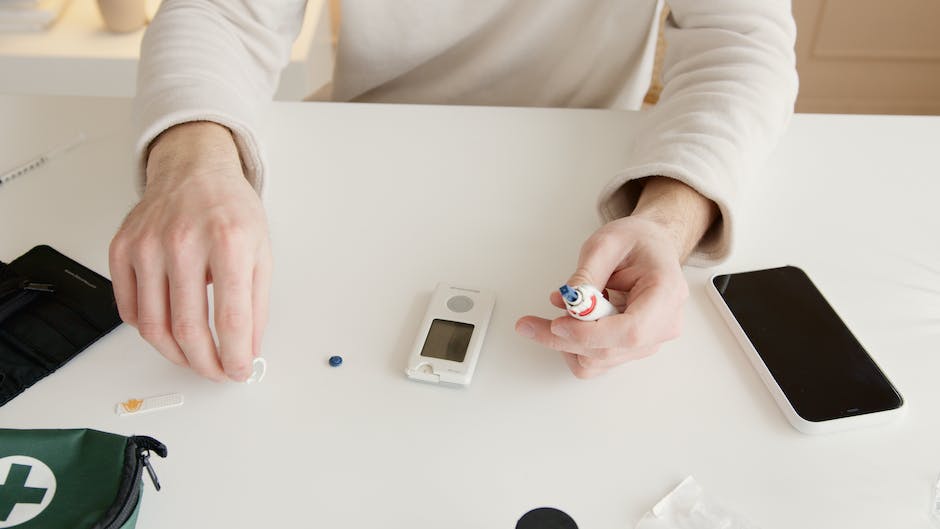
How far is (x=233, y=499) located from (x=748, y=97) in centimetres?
63

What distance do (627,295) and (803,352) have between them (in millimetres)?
156

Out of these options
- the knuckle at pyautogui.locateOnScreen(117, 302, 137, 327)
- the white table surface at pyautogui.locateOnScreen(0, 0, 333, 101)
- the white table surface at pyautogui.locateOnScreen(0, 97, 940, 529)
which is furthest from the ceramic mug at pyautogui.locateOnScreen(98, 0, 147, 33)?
the knuckle at pyautogui.locateOnScreen(117, 302, 137, 327)

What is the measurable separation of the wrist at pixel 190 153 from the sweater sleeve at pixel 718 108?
371 mm

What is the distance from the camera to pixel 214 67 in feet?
2.67

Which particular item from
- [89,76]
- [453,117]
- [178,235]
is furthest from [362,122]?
[89,76]

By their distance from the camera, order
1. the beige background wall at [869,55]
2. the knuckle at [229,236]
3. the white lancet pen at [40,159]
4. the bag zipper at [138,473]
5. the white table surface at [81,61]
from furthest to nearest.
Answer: the beige background wall at [869,55], the white table surface at [81,61], the white lancet pen at [40,159], the knuckle at [229,236], the bag zipper at [138,473]

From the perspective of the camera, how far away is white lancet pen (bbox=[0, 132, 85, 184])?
2.75 ft

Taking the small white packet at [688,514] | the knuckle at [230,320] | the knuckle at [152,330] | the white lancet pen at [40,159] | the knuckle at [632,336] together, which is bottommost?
the small white packet at [688,514]

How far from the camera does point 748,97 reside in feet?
2.61

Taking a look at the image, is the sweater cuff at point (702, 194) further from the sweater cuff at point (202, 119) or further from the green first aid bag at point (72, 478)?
the green first aid bag at point (72, 478)

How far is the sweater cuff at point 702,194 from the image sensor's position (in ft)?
2.35

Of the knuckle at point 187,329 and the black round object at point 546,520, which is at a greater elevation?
the knuckle at point 187,329

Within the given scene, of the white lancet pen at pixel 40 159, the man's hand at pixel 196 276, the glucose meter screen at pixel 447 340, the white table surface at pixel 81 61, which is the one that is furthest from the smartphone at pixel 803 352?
the white table surface at pixel 81 61

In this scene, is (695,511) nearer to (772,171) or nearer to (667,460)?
(667,460)
